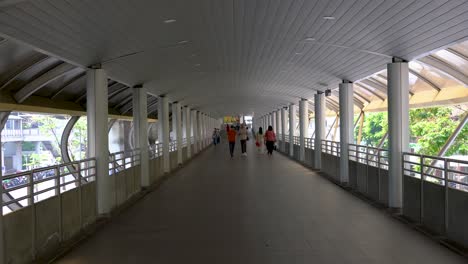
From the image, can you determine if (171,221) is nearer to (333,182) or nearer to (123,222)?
(123,222)

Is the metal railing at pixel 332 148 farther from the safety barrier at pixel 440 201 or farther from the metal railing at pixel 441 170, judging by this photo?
the safety barrier at pixel 440 201

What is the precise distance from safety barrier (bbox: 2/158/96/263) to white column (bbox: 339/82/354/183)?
741cm

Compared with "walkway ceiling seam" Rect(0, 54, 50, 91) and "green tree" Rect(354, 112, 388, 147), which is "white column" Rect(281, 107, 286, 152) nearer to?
"green tree" Rect(354, 112, 388, 147)

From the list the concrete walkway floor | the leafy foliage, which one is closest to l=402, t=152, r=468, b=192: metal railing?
the concrete walkway floor

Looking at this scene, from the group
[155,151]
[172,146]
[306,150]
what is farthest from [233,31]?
[306,150]

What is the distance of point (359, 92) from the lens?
69.6 ft

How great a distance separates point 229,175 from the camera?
1497cm

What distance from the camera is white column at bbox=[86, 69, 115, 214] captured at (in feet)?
27.8

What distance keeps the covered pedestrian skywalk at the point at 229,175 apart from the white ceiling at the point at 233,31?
0.04m

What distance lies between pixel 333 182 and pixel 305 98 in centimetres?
864

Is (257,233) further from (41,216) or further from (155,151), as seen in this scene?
(155,151)

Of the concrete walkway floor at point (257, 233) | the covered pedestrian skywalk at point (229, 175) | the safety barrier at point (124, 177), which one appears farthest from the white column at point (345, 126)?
the safety barrier at point (124, 177)

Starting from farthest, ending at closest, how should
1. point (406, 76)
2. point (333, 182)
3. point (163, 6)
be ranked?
point (333, 182) < point (406, 76) < point (163, 6)

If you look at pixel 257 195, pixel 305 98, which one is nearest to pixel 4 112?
pixel 257 195
